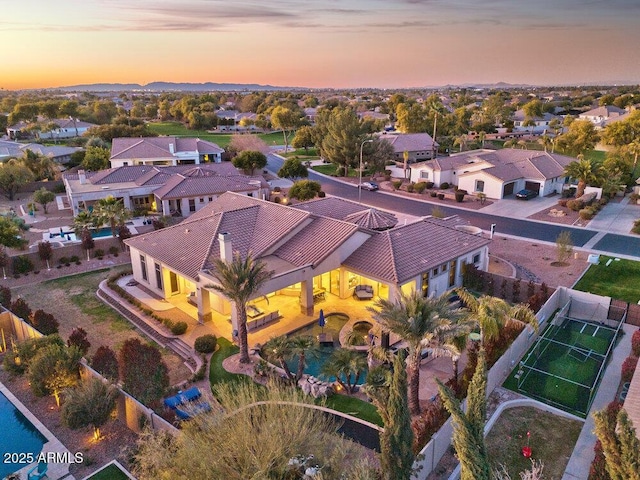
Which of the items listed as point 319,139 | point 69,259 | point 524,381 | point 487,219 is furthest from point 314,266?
point 319,139

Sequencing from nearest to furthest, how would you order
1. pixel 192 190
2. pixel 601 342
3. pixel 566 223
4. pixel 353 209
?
pixel 601 342 < pixel 353 209 < pixel 566 223 < pixel 192 190

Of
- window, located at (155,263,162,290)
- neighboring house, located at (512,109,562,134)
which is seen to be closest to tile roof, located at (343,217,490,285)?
window, located at (155,263,162,290)

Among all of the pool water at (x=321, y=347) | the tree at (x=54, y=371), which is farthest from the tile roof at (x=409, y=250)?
the tree at (x=54, y=371)

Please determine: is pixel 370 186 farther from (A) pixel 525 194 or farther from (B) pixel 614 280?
(B) pixel 614 280

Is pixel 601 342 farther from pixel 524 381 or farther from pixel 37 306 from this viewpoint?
pixel 37 306

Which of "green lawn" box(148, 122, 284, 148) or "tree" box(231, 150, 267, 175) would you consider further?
"green lawn" box(148, 122, 284, 148)

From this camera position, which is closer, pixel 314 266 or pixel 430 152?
pixel 314 266

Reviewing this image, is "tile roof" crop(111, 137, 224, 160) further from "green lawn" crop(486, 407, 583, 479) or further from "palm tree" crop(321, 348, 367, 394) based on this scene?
"green lawn" crop(486, 407, 583, 479)
